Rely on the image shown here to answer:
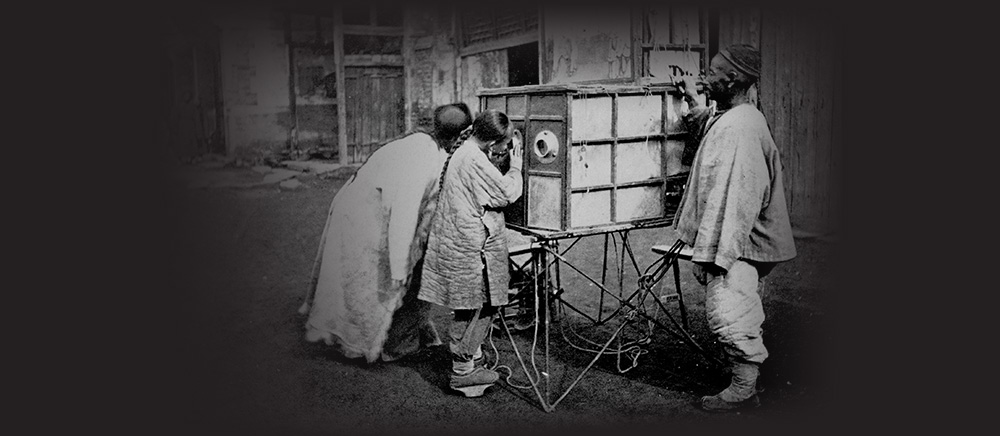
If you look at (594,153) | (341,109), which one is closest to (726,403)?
(594,153)

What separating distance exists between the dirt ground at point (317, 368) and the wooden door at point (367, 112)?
190mm

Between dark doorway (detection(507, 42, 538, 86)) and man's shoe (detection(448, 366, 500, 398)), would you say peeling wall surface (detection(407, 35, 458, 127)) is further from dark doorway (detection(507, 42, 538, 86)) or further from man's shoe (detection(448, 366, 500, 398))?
dark doorway (detection(507, 42, 538, 86))

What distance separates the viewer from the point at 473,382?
4.12m

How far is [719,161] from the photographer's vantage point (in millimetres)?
3740

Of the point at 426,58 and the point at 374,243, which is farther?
the point at 426,58

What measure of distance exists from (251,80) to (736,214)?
2.22 meters

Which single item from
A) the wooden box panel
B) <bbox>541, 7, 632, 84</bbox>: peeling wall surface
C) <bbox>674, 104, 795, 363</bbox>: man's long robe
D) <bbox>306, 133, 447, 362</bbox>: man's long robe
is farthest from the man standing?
<bbox>306, 133, 447, 362</bbox>: man's long robe

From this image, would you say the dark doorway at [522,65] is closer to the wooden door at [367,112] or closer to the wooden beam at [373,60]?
the wooden beam at [373,60]

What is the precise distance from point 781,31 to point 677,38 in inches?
23.8

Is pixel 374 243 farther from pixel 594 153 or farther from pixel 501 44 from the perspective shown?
pixel 501 44

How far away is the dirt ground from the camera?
361 centimetres

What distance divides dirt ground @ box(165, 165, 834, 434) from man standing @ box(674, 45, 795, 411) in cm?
38

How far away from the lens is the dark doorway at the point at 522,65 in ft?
23.0

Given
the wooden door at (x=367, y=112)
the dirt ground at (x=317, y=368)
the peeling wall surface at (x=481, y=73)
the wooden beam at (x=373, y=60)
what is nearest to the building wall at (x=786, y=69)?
the wooden beam at (x=373, y=60)
